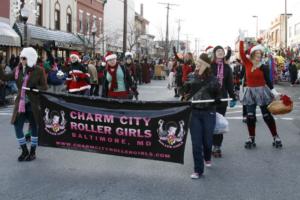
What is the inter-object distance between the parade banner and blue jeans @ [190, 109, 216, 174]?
0.39ft

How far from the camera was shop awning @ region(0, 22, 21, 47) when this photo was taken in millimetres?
23328

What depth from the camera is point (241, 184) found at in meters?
6.36

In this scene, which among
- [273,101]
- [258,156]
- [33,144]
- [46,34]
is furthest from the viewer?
[46,34]

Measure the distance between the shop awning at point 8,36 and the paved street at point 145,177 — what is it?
50.0 ft

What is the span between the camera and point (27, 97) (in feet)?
24.9

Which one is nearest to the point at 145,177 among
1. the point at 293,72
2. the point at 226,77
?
the point at 226,77

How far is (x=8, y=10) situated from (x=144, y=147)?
2151cm

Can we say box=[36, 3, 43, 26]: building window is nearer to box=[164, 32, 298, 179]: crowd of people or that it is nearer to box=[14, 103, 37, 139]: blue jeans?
box=[164, 32, 298, 179]: crowd of people

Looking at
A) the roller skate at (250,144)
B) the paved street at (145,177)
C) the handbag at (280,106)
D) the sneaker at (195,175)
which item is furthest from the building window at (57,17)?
the sneaker at (195,175)

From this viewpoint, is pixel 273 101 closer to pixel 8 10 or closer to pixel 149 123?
pixel 149 123

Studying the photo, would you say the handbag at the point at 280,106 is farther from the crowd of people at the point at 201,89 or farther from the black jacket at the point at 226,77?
the black jacket at the point at 226,77

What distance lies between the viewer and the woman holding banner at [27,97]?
7.56 metres

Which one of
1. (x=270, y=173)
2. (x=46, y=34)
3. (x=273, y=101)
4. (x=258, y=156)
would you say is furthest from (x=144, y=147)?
(x=46, y=34)

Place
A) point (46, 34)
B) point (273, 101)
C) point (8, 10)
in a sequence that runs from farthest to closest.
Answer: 1. point (46, 34)
2. point (8, 10)
3. point (273, 101)
